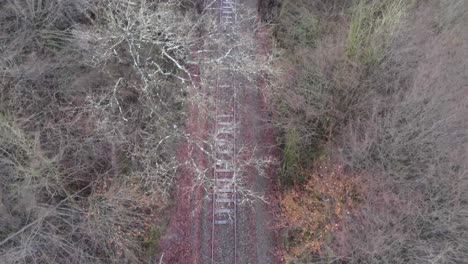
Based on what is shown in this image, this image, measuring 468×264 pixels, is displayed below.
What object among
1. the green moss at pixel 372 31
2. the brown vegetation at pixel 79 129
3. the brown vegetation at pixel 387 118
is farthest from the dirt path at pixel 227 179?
the green moss at pixel 372 31

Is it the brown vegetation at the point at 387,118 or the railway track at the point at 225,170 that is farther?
the railway track at the point at 225,170

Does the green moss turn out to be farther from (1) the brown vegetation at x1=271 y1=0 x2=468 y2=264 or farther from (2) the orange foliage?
(2) the orange foliage

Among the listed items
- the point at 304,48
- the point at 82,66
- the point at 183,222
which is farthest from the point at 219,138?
the point at 82,66

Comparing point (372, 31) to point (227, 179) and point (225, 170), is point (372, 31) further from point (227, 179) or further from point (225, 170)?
point (227, 179)

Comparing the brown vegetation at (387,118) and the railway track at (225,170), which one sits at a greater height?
the brown vegetation at (387,118)

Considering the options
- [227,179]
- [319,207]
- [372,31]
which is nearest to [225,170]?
[227,179]

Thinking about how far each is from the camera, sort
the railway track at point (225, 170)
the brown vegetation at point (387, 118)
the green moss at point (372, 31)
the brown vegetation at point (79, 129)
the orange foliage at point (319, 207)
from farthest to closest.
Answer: the railway track at point (225, 170), the green moss at point (372, 31), the orange foliage at point (319, 207), the brown vegetation at point (387, 118), the brown vegetation at point (79, 129)

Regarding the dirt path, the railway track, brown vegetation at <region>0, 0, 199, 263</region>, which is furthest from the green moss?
brown vegetation at <region>0, 0, 199, 263</region>

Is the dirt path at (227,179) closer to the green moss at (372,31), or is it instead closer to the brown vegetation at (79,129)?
the brown vegetation at (79,129)
